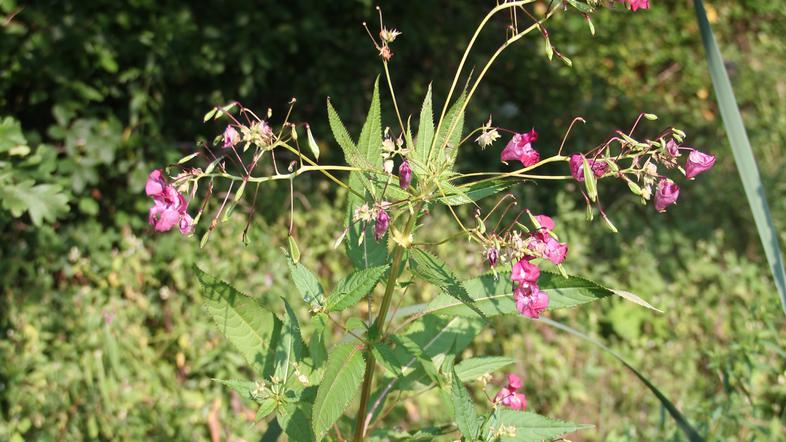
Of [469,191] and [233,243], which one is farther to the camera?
[233,243]

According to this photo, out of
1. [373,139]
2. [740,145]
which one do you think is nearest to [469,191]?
[373,139]

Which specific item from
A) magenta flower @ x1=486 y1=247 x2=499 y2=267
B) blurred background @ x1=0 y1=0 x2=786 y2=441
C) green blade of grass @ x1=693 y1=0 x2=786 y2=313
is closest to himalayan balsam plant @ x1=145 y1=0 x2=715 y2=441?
magenta flower @ x1=486 y1=247 x2=499 y2=267

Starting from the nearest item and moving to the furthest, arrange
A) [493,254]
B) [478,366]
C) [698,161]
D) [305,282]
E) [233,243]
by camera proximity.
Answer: [493,254]
[698,161]
[305,282]
[478,366]
[233,243]

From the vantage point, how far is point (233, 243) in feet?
11.1

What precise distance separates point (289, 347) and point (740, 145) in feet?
3.06

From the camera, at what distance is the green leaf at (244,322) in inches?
58.3

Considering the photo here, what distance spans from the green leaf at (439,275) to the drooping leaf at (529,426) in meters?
0.29

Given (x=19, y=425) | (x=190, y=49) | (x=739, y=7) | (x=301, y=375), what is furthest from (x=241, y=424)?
(x=739, y=7)

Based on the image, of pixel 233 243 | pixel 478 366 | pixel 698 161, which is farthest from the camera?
pixel 233 243

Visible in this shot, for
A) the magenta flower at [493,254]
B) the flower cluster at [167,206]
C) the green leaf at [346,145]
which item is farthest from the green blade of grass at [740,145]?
the flower cluster at [167,206]

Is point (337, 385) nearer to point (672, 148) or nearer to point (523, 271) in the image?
point (523, 271)

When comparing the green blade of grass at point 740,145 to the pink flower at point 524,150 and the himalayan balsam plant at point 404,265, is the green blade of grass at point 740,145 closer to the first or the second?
the himalayan balsam plant at point 404,265

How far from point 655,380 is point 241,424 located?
60.7 inches

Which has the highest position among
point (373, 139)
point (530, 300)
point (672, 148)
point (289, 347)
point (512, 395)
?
point (672, 148)
